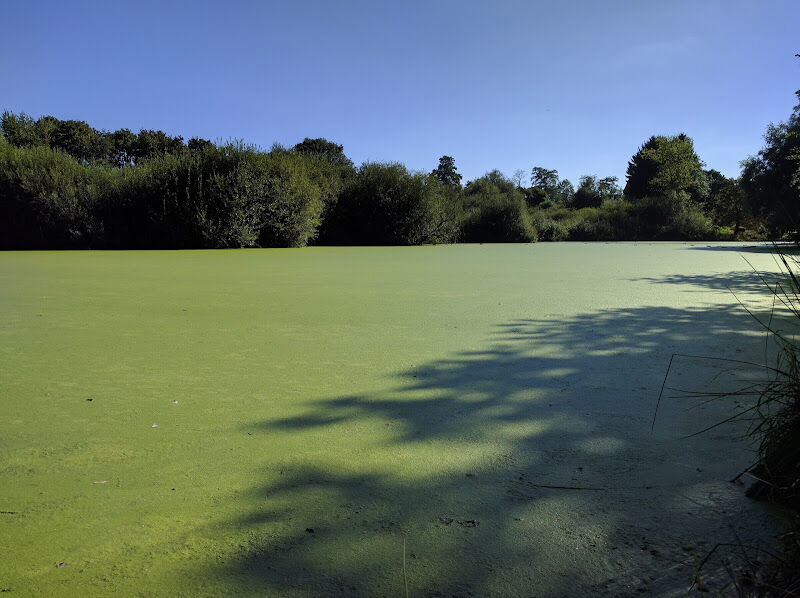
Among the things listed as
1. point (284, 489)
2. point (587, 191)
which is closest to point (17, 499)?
point (284, 489)

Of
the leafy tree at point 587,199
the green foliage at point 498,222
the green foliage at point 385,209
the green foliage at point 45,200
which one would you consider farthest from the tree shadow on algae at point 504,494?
the leafy tree at point 587,199

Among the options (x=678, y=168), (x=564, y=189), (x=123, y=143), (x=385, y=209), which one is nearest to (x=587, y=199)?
(x=678, y=168)

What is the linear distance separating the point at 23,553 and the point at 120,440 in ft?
1.51

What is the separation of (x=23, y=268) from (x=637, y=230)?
18146 mm

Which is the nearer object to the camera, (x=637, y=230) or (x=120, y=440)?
(x=120, y=440)

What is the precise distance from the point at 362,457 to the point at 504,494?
1.11 feet

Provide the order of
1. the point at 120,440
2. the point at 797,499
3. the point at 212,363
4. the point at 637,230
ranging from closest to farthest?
the point at 797,499
the point at 120,440
the point at 212,363
the point at 637,230

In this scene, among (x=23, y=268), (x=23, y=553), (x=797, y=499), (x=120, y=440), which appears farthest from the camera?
(x=23, y=268)

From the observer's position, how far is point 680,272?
18.2ft

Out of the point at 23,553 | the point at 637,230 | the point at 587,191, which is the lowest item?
the point at 23,553

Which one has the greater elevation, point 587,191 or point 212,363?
point 587,191

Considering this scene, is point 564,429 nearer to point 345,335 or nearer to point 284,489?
point 284,489

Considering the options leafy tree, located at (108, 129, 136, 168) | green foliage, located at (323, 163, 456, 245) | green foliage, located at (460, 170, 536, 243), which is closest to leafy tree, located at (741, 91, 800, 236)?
green foliage, located at (460, 170, 536, 243)

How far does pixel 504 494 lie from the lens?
1.05 metres
